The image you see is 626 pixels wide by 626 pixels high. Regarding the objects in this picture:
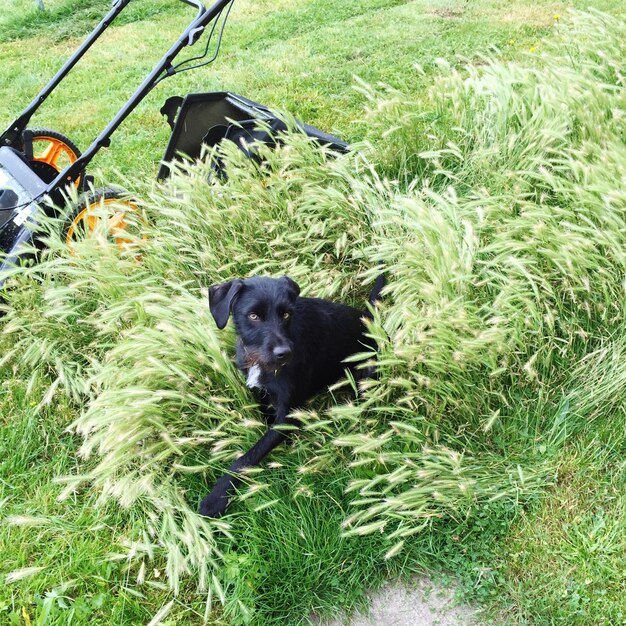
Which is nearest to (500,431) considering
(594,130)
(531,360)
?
(531,360)

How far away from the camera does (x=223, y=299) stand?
3.16 m

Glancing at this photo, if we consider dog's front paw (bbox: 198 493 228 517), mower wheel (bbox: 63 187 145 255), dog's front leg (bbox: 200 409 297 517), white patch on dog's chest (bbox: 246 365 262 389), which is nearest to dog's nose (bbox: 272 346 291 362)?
white patch on dog's chest (bbox: 246 365 262 389)

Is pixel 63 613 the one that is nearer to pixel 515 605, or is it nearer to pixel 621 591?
pixel 515 605

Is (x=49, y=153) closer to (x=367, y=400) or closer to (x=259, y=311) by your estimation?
(x=259, y=311)

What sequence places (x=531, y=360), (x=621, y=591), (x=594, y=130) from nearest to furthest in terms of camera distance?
(x=621, y=591)
(x=531, y=360)
(x=594, y=130)

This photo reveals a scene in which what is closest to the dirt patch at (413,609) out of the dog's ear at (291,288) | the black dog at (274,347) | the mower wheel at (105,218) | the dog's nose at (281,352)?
the black dog at (274,347)

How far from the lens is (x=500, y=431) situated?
316 centimetres

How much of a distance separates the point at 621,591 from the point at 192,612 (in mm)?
1790

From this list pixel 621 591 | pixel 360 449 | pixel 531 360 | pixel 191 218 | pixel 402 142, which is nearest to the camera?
pixel 621 591

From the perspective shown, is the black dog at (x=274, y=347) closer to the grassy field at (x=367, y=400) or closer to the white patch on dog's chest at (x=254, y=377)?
the white patch on dog's chest at (x=254, y=377)

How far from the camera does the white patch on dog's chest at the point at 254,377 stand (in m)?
3.24

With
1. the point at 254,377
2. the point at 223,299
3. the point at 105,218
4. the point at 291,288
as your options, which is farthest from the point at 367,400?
the point at 105,218

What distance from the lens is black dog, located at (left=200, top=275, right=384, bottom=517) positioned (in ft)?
10.1

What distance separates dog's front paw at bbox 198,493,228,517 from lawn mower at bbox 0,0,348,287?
1.76m
